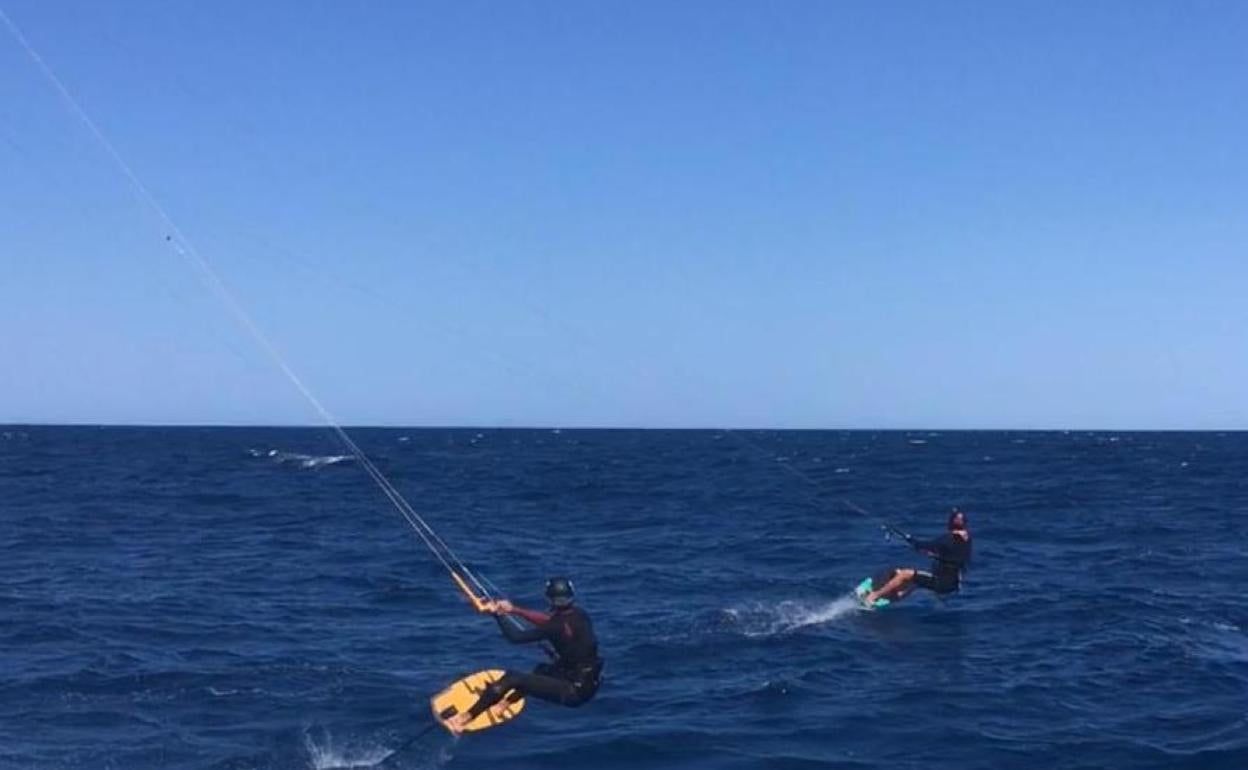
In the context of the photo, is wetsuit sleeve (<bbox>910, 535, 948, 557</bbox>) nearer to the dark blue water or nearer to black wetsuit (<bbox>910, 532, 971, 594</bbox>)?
black wetsuit (<bbox>910, 532, 971, 594</bbox>)

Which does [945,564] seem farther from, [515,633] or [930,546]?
[515,633]

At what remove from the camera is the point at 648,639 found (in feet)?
89.6

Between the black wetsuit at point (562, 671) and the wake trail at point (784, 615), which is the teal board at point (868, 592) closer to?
the wake trail at point (784, 615)

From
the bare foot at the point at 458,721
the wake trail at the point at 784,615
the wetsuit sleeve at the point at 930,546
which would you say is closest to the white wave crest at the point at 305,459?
the wake trail at the point at 784,615

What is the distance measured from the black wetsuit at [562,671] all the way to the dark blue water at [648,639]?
111 inches

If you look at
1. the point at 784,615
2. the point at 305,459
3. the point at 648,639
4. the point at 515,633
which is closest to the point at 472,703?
the point at 515,633

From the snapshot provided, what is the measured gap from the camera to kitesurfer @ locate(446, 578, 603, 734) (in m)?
16.4

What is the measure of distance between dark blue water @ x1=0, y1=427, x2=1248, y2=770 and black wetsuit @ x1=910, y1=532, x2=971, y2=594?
3.03 ft

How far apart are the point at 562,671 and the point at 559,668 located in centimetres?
6

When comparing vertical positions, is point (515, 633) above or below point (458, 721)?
above

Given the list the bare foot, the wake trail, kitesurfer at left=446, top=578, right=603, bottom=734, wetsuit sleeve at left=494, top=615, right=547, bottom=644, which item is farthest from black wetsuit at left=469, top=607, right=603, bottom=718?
the wake trail

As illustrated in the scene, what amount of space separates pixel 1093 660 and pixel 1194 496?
4355 cm

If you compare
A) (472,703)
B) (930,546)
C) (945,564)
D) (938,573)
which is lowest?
(472,703)

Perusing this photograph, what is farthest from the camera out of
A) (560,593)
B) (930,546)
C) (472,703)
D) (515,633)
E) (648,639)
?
(930,546)
